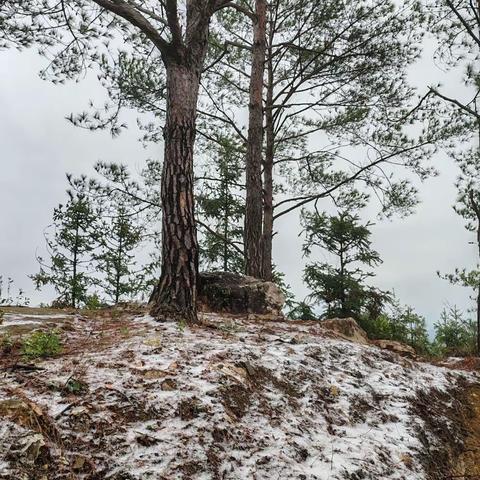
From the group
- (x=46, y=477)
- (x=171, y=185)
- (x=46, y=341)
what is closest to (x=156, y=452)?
(x=46, y=477)

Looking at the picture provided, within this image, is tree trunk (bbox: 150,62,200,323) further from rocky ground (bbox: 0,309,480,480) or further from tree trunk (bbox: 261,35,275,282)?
tree trunk (bbox: 261,35,275,282)

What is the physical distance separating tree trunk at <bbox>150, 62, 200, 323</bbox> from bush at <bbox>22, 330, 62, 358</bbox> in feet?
4.48

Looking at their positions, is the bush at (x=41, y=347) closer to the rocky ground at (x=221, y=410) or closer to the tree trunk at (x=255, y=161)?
the rocky ground at (x=221, y=410)

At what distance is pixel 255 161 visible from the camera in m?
9.25

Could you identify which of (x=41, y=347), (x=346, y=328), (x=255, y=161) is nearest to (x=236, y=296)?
(x=346, y=328)

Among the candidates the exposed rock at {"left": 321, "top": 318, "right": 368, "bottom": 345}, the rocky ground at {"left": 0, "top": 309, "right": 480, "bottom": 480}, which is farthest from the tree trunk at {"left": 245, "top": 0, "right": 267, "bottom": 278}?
the rocky ground at {"left": 0, "top": 309, "right": 480, "bottom": 480}

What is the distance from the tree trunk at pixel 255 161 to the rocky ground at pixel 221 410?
3.84m

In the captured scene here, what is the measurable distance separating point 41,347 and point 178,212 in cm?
212

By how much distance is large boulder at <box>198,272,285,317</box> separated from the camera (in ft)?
23.7

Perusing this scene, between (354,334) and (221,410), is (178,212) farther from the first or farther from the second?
(354,334)

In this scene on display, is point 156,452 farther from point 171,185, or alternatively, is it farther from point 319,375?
point 171,185

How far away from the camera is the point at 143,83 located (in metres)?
9.67

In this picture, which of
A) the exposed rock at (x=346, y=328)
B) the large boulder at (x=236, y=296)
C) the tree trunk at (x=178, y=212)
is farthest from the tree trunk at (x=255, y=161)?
the tree trunk at (x=178, y=212)

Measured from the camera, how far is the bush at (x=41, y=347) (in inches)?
149
